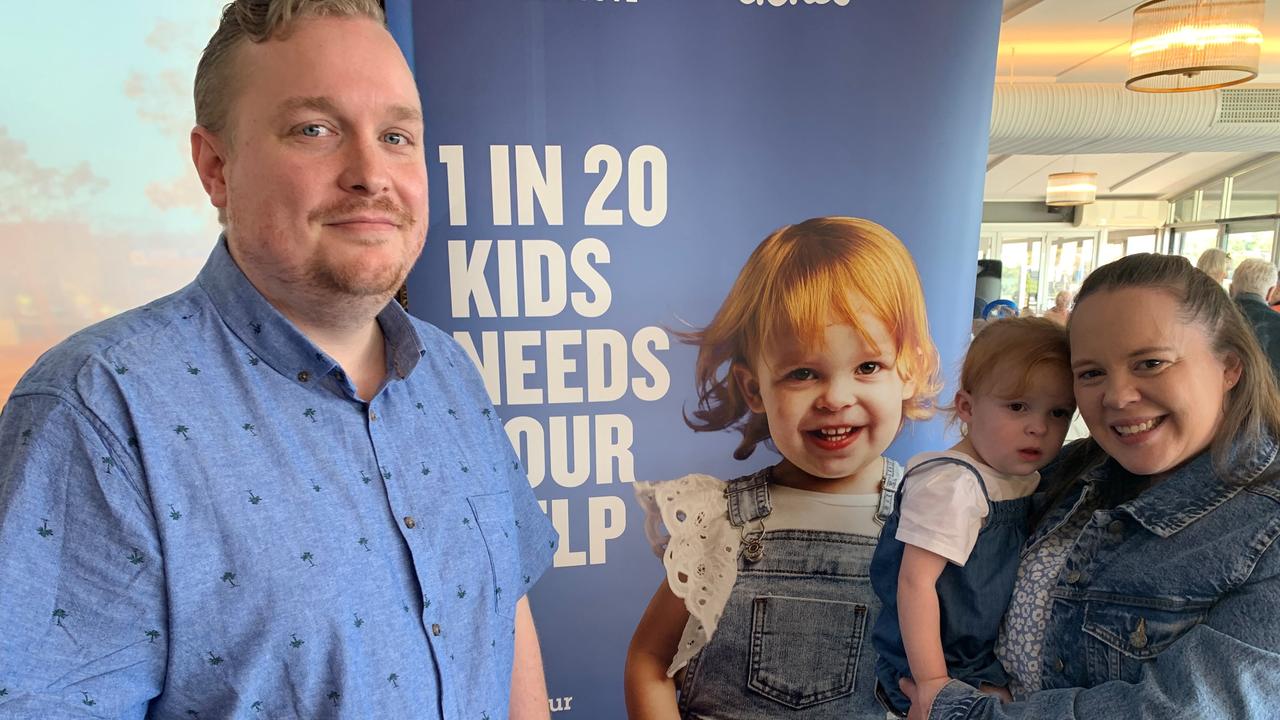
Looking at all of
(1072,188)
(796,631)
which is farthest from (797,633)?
(1072,188)

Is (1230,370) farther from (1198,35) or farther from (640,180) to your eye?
(1198,35)

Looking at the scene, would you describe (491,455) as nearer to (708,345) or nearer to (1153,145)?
(708,345)

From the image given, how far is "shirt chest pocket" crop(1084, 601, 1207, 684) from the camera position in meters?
1.05

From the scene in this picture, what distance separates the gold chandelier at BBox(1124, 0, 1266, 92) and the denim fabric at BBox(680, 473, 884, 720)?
4.73 m

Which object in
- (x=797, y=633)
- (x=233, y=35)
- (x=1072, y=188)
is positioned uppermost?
(x=1072, y=188)

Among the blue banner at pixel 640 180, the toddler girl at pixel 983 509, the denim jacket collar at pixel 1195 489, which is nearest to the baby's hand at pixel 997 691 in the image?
the toddler girl at pixel 983 509

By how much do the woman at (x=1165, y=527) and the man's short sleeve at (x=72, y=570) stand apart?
4.03ft

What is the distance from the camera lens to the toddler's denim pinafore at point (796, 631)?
1886mm

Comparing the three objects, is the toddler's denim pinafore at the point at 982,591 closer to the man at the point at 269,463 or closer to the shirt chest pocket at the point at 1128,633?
the shirt chest pocket at the point at 1128,633

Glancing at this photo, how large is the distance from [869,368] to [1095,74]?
7.80m

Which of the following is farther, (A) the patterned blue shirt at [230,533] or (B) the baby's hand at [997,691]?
(B) the baby's hand at [997,691]

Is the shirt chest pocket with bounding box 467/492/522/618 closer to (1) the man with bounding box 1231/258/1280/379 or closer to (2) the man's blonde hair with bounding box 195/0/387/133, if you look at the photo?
(2) the man's blonde hair with bounding box 195/0/387/133

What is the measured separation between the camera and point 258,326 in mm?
1046

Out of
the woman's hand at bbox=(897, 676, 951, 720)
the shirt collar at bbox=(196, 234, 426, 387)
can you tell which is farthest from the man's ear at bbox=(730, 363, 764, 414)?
the shirt collar at bbox=(196, 234, 426, 387)
